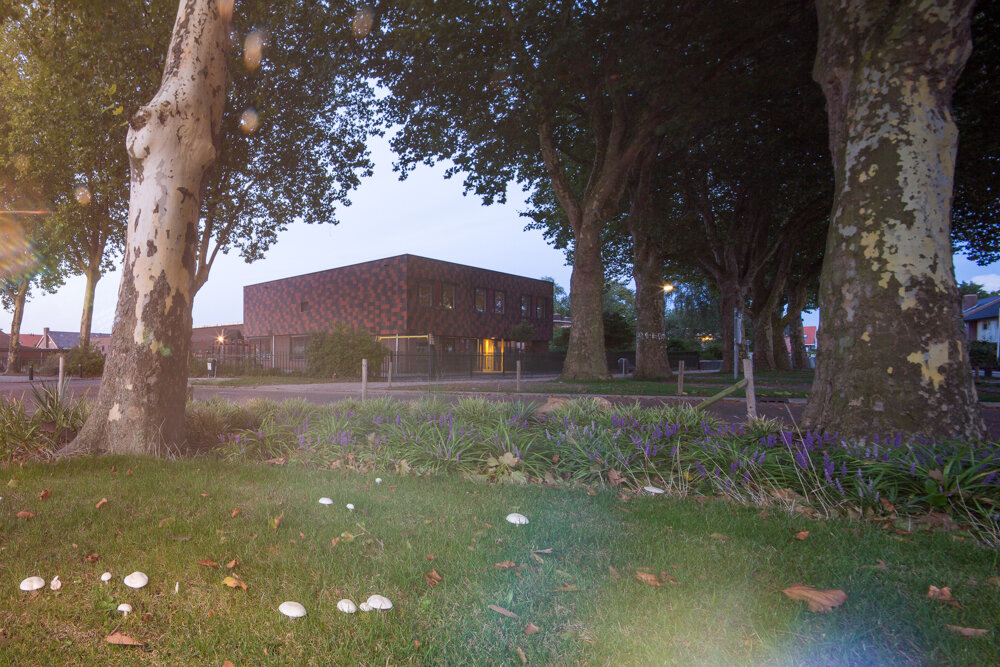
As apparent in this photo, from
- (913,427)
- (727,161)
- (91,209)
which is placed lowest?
(913,427)

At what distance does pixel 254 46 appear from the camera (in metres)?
14.5

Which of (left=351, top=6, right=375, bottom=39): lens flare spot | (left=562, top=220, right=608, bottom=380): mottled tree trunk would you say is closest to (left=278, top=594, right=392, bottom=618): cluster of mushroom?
(left=351, top=6, right=375, bottom=39): lens flare spot

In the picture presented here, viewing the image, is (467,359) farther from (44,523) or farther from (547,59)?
(44,523)

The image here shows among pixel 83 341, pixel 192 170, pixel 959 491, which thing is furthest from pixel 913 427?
pixel 83 341

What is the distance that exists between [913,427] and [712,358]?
43.9 meters

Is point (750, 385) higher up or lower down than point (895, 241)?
lower down

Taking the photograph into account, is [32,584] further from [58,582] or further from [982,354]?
[982,354]

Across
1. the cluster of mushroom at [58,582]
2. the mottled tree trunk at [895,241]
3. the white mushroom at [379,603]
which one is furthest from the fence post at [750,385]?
the cluster of mushroom at [58,582]

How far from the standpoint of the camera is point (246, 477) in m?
3.94

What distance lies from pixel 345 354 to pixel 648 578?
21.6 metres

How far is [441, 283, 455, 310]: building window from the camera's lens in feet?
111

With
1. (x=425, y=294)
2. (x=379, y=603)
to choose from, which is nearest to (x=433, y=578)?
(x=379, y=603)

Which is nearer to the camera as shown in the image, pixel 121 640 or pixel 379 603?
pixel 121 640

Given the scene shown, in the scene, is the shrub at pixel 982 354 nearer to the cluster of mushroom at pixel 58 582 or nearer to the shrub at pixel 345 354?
the shrub at pixel 345 354
